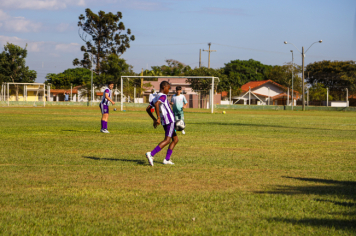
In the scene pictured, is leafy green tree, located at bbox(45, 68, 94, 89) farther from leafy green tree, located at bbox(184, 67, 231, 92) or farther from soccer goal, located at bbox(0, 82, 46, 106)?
soccer goal, located at bbox(0, 82, 46, 106)

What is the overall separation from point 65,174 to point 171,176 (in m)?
1.84

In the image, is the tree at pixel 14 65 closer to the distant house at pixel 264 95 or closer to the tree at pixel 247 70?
the distant house at pixel 264 95

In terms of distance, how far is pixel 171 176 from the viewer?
6750 millimetres

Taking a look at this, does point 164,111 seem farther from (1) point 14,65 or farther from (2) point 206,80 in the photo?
(1) point 14,65

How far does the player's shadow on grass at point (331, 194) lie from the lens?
4.23 m

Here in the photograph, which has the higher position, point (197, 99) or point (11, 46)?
point (11, 46)

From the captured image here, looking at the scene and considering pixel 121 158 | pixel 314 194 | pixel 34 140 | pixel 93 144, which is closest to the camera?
pixel 314 194

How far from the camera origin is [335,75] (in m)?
83.2

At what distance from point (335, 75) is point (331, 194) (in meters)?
84.3

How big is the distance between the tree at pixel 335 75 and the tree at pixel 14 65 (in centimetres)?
5928

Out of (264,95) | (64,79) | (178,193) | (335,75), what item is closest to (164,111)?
(178,193)

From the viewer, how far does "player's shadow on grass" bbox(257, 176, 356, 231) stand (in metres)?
4.23

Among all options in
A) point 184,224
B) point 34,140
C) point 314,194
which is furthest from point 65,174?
point 34,140

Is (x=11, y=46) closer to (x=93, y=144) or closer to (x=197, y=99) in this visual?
(x=197, y=99)
